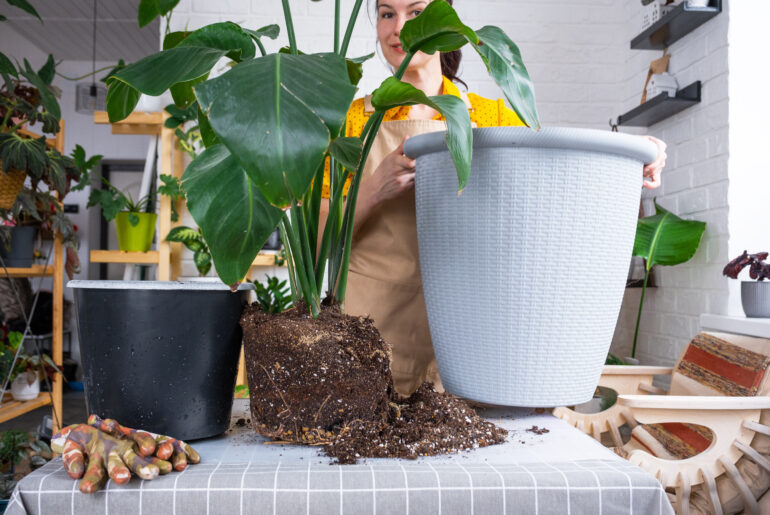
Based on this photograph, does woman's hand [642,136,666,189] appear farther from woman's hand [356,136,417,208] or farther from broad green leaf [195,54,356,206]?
broad green leaf [195,54,356,206]

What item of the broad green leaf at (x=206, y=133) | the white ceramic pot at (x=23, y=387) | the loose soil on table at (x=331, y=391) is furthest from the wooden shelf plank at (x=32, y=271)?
the loose soil on table at (x=331, y=391)

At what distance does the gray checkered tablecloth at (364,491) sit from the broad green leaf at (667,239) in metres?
1.40

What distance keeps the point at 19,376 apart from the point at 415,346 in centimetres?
215

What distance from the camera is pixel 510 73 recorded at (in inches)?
22.5

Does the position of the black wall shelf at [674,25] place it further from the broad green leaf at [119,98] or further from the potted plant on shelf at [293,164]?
the broad green leaf at [119,98]

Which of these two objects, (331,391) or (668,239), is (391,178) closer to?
(331,391)

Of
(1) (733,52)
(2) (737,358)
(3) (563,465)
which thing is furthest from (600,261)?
(1) (733,52)

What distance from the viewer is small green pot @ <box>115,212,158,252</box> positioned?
95.7 inches

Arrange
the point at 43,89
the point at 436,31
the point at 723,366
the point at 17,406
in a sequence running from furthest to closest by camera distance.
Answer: the point at 17,406, the point at 43,89, the point at 723,366, the point at 436,31

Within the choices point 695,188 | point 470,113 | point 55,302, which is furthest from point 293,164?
point 55,302

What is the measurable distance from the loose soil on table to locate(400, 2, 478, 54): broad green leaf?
30 centimetres

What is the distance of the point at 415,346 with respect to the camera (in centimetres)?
93

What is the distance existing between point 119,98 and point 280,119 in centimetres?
32

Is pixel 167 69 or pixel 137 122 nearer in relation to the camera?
pixel 167 69
